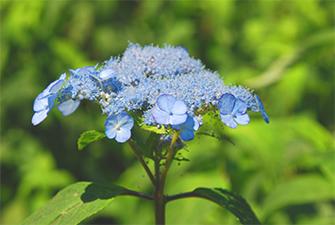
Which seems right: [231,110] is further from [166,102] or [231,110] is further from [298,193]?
[298,193]

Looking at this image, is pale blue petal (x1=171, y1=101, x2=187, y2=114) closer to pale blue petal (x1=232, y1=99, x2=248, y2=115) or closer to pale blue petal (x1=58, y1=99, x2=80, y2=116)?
pale blue petal (x1=232, y1=99, x2=248, y2=115)

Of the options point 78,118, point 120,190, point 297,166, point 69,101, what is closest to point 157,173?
point 120,190

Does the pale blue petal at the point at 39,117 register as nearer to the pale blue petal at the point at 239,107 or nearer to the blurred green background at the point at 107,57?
the pale blue petal at the point at 239,107

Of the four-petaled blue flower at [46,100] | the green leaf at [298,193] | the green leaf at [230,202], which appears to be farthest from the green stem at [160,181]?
the green leaf at [298,193]

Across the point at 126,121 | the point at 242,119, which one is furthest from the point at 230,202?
the point at 126,121

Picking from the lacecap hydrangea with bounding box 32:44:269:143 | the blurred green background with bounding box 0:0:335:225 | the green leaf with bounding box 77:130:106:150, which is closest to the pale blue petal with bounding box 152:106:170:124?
the lacecap hydrangea with bounding box 32:44:269:143
